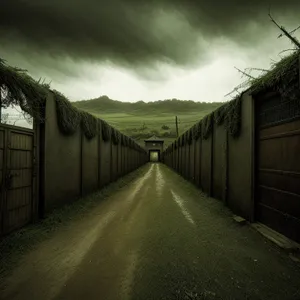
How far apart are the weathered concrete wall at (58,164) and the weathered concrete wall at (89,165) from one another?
546mm

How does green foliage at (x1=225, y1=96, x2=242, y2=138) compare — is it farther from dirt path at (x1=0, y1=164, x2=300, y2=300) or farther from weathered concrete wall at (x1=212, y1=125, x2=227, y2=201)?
dirt path at (x1=0, y1=164, x2=300, y2=300)

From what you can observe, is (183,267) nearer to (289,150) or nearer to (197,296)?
(197,296)

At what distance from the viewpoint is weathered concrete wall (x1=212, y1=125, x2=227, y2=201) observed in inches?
266

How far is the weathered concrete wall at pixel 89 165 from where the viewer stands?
→ 7910mm

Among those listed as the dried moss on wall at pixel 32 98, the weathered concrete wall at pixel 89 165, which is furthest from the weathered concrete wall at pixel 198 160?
the dried moss on wall at pixel 32 98

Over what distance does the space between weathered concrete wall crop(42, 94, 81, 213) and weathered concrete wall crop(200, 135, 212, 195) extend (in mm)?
5626

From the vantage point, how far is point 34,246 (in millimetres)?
3709

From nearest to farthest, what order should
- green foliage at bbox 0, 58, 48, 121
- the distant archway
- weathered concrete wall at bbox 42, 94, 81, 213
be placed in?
green foliage at bbox 0, 58, 48, 121
weathered concrete wall at bbox 42, 94, 81, 213
the distant archway

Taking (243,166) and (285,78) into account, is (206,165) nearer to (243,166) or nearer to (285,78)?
(243,166)

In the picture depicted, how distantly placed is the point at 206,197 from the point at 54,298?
6755 millimetres

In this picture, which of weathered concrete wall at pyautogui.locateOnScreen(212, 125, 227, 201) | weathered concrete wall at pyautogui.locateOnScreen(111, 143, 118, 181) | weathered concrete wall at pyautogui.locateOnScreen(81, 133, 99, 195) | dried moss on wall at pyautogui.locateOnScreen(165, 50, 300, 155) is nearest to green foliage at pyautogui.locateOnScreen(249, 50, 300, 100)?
dried moss on wall at pyautogui.locateOnScreen(165, 50, 300, 155)

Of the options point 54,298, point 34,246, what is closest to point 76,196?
point 34,246

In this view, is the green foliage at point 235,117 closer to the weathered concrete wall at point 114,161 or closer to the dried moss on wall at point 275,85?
the dried moss on wall at point 275,85

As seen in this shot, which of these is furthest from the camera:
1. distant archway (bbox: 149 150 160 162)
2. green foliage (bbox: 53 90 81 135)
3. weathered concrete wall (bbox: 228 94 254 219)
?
distant archway (bbox: 149 150 160 162)
